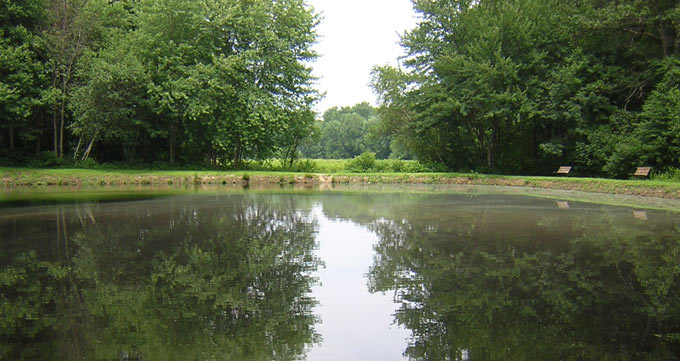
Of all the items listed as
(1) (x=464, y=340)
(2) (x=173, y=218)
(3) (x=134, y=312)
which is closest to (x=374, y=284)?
(1) (x=464, y=340)

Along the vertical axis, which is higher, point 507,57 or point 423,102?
point 507,57

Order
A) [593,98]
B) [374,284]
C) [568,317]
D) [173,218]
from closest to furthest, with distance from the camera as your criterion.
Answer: [568,317] → [374,284] → [173,218] → [593,98]

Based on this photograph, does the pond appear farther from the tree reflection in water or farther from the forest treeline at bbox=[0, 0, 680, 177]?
the forest treeline at bbox=[0, 0, 680, 177]

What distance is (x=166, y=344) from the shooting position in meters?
4.39

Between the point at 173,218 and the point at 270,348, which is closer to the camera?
the point at 270,348

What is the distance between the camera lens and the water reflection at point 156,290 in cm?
438

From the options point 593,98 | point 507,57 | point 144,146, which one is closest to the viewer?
point 593,98

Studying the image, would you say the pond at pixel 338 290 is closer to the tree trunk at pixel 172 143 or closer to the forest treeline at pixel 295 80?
the forest treeline at pixel 295 80

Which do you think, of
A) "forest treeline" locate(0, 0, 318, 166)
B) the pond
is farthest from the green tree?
the pond

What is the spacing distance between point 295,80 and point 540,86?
49.8 ft

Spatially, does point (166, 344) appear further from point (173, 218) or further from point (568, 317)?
point (173, 218)

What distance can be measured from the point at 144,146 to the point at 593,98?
1123 inches

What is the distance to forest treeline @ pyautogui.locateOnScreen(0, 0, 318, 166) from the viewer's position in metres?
28.4

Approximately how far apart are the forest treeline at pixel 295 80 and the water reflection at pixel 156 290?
19311 millimetres
